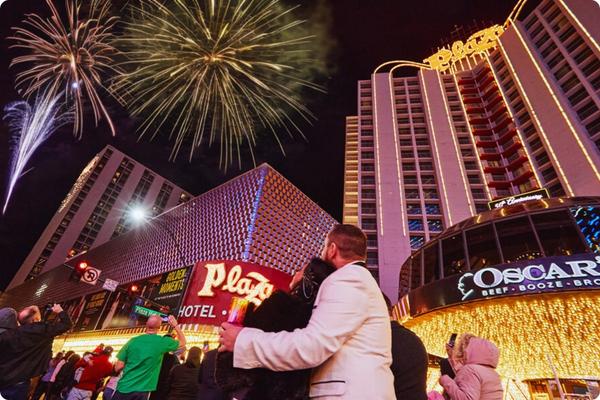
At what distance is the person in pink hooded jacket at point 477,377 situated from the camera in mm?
2738

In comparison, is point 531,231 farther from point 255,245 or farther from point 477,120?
point 477,120

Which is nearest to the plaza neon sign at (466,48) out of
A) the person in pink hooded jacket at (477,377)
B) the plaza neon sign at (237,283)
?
the plaza neon sign at (237,283)

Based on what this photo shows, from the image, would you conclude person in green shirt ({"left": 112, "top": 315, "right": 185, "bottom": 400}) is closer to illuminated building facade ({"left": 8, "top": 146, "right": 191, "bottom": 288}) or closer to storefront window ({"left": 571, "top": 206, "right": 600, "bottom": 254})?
storefront window ({"left": 571, "top": 206, "right": 600, "bottom": 254})

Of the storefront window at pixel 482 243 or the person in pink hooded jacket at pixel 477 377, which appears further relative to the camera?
the storefront window at pixel 482 243

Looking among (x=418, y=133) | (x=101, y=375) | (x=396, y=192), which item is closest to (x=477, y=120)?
(x=418, y=133)

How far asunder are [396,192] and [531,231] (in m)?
25.6

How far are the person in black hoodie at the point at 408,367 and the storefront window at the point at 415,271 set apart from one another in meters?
11.9

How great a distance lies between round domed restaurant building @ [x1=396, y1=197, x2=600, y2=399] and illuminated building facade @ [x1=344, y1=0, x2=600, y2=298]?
1758 centimetres

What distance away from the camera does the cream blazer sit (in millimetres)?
1157

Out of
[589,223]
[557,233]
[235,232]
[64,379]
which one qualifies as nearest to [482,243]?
[557,233]

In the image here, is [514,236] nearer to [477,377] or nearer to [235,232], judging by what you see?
[477,377]

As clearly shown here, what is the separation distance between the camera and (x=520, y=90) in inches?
1406

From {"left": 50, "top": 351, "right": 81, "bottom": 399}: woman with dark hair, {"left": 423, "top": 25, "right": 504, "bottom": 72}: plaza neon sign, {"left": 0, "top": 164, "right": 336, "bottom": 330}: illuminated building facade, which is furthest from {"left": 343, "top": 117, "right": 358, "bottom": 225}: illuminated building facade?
{"left": 50, "top": 351, "right": 81, "bottom": 399}: woman with dark hair

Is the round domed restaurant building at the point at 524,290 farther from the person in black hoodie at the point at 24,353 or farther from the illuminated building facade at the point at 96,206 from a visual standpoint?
the illuminated building facade at the point at 96,206
